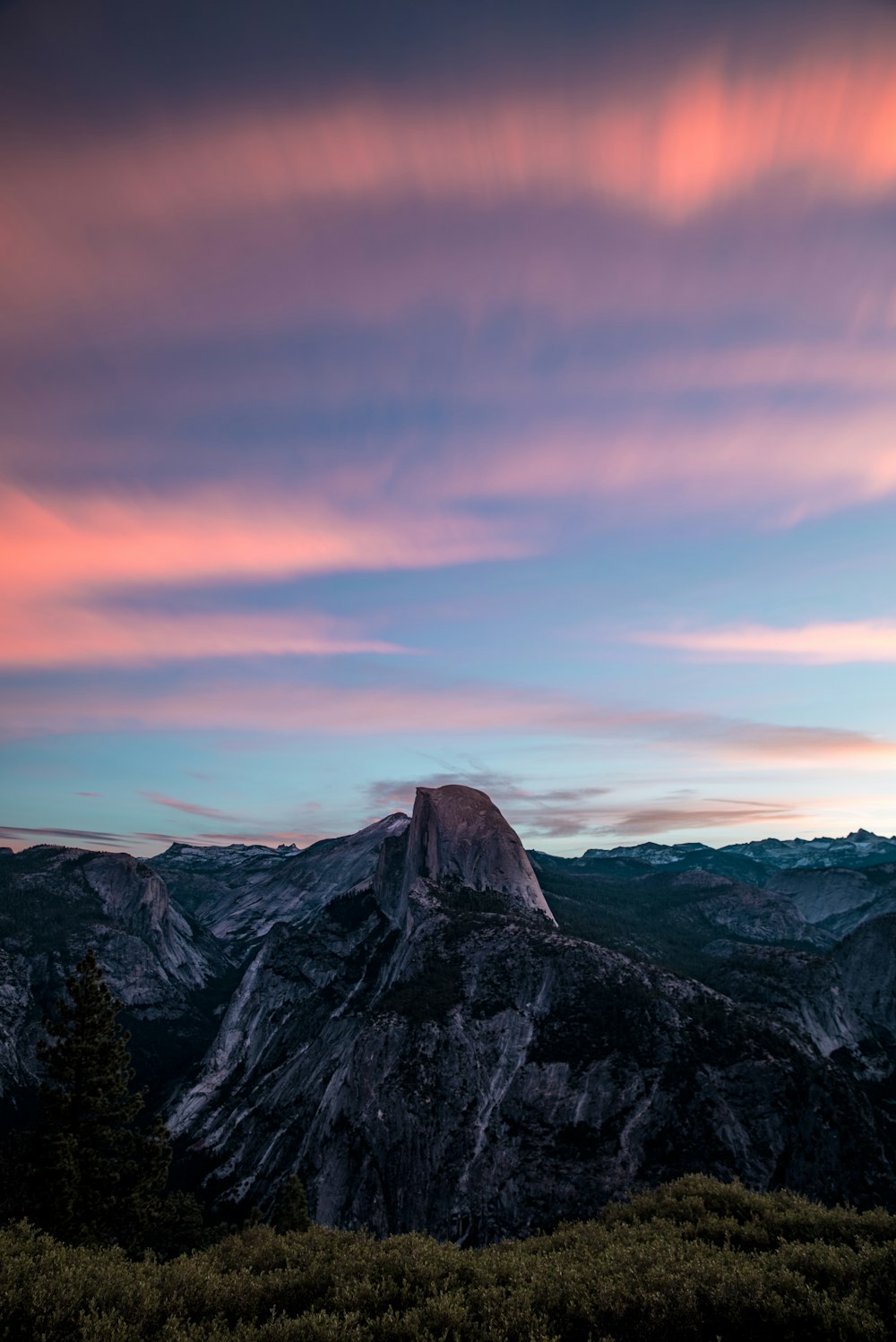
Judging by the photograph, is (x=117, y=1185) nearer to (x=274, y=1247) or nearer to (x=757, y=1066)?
(x=274, y=1247)

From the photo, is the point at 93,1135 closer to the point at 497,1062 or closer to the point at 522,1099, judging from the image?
the point at 522,1099

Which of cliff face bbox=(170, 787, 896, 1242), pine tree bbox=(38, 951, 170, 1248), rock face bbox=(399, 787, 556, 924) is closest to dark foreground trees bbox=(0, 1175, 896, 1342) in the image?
pine tree bbox=(38, 951, 170, 1248)

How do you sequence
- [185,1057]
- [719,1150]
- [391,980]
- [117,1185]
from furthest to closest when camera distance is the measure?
[185,1057] → [391,980] → [719,1150] → [117,1185]

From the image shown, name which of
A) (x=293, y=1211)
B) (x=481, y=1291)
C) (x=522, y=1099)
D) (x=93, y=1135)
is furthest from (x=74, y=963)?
(x=481, y=1291)

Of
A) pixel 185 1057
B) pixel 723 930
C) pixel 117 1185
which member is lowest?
pixel 185 1057

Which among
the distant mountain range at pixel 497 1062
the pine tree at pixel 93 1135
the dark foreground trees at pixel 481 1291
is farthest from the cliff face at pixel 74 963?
the dark foreground trees at pixel 481 1291

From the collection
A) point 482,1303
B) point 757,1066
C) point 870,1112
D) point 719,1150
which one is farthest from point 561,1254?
point 870,1112

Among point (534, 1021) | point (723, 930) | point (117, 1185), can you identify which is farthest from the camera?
point (723, 930)
